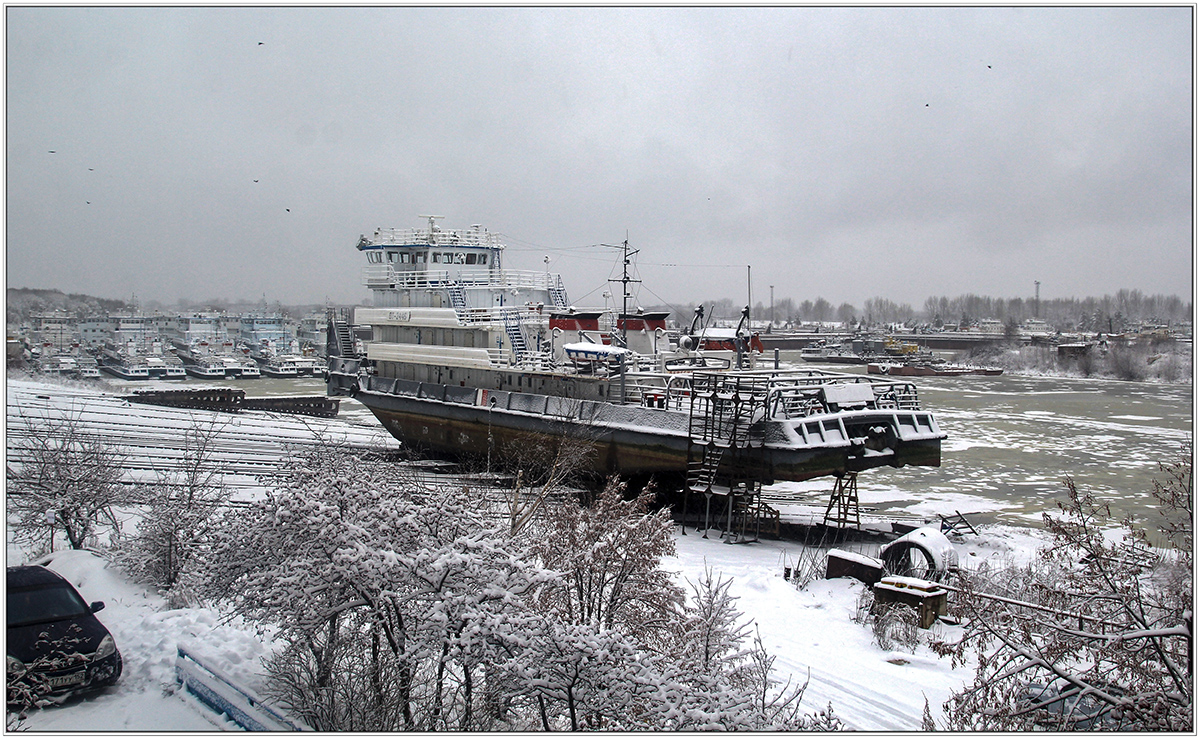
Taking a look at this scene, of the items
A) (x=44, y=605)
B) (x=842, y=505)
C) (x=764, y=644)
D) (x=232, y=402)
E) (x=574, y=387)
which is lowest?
(x=764, y=644)

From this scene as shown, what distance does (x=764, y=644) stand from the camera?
34.7ft

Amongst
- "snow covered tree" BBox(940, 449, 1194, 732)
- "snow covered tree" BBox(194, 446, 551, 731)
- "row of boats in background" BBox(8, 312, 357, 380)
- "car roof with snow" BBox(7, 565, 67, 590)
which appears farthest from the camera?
"row of boats in background" BBox(8, 312, 357, 380)

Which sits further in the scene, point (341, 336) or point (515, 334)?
point (341, 336)

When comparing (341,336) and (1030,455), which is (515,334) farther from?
(1030,455)

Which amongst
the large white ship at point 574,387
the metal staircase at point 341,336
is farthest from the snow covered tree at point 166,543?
the metal staircase at point 341,336

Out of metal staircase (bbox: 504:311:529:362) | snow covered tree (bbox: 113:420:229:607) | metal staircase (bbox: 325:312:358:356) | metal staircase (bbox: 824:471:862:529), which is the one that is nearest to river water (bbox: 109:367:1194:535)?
metal staircase (bbox: 824:471:862:529)

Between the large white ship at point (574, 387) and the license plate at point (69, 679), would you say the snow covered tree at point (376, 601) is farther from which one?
the large white ship at point (574, 387)

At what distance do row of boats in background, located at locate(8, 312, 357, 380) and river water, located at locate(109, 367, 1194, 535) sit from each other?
29.1 metres

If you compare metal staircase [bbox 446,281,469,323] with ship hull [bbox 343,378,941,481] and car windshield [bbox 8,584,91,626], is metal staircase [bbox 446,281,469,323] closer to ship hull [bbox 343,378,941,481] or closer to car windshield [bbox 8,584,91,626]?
ship hull [bbox 343,378,941,481]

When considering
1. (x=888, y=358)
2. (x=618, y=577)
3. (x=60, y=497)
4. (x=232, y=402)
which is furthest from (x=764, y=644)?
(x=888, y=358)

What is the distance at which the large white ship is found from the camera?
1794cm

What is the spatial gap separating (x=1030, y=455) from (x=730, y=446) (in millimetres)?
17794

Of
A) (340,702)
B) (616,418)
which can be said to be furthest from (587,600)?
(616,418)

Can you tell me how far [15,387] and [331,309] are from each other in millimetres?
15712
